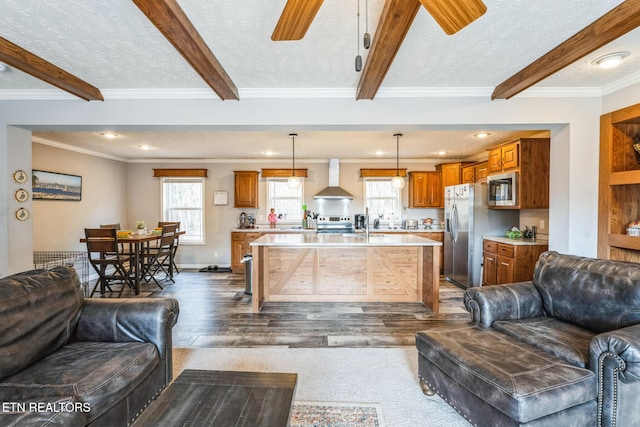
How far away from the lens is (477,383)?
1.54 metres

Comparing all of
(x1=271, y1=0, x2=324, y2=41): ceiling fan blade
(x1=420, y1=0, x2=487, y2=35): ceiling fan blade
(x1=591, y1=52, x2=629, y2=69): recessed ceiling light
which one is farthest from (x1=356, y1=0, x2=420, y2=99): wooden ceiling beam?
(x1=591, y1=52, x2=629, y2=69): recessed ceiling light

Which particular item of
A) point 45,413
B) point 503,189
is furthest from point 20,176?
point 503,189

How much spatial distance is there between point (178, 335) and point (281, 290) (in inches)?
57.0

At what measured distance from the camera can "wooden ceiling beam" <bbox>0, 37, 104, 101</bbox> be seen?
7.39 feet

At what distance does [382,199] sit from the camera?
6.98 meters

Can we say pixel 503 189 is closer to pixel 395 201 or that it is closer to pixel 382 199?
pixel 395 201

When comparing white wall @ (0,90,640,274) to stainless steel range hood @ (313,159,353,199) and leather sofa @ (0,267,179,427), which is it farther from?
stainless steel range hood @ (313,159,353,199)

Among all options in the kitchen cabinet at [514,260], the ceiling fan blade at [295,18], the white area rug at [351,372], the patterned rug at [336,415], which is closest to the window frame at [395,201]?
the kitchen cabinet at [514,260]

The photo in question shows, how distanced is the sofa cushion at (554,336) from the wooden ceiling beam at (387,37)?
6.91 ft

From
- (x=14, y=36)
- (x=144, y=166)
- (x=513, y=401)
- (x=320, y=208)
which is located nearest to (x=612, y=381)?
(x=513, y=401)

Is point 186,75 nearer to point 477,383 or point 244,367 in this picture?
point 244,367

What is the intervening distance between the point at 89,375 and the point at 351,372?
1719 millimetres

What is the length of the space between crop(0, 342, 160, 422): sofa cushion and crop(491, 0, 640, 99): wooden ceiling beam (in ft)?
11.7

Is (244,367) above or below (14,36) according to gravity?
below
